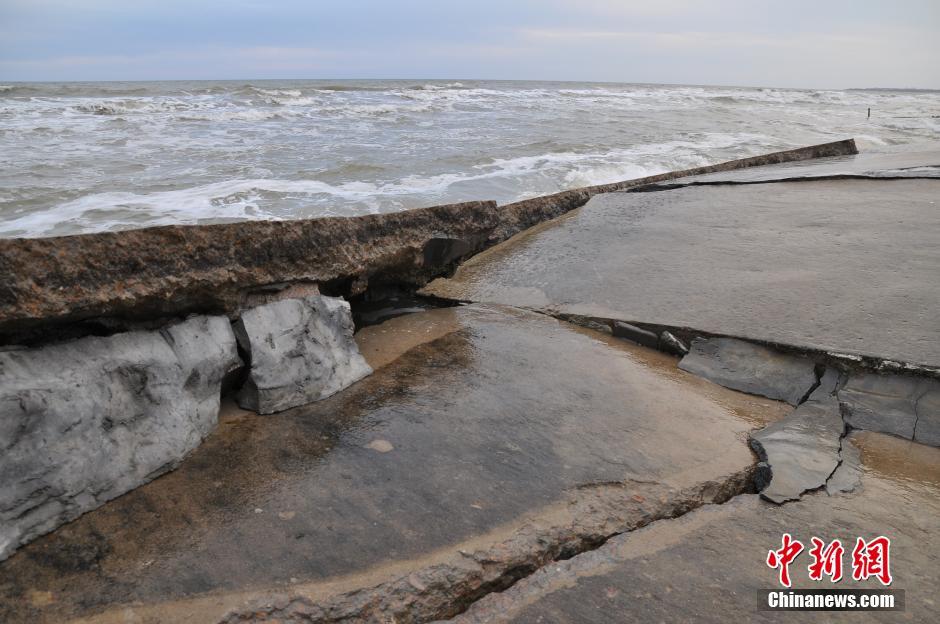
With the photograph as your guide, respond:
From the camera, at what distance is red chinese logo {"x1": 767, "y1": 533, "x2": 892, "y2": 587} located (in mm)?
1646

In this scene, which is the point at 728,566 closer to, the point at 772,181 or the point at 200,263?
the point at 200,263

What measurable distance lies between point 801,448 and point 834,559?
543mm

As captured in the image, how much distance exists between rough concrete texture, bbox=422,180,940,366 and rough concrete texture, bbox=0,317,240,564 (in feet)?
5.37

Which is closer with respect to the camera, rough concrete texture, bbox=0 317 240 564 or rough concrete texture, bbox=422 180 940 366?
rough concrete texture, bbox=0 317 240 564

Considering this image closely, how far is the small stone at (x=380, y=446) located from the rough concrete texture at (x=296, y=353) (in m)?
0.38

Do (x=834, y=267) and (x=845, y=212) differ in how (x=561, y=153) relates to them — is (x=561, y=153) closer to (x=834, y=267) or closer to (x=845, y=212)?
(x=845, y=212)

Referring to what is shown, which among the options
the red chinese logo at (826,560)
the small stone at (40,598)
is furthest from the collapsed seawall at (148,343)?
the red chinese logo at (826,560)

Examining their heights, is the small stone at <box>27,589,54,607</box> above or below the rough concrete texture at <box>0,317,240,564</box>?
below

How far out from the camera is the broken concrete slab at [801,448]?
2.01 meters

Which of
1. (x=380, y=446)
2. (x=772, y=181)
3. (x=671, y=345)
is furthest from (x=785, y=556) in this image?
(x=772, y=181)

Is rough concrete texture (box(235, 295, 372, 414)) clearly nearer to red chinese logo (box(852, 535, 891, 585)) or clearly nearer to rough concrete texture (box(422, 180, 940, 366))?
rough concrete texture (box(422, 180, 940, 366))

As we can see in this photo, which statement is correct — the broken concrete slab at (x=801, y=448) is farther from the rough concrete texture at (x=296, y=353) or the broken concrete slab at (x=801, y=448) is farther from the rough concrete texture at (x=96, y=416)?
the rough concrete texture at (x=96, y=416)

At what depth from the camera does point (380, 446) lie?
7.15 ft

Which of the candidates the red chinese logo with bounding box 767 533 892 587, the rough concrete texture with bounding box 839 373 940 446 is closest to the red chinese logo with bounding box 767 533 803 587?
the red chinese logo with bounding box 767 533 892 587
